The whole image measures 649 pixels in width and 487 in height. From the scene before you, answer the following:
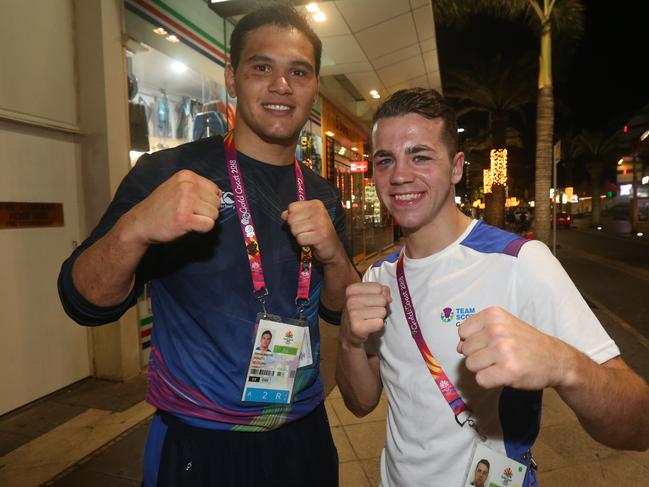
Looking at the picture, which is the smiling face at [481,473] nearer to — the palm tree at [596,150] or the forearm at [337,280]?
the forearm at [337,280]

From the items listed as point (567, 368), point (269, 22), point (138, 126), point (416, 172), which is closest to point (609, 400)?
point (567, 368)

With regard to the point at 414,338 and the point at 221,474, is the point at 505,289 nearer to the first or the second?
the point at 414,338

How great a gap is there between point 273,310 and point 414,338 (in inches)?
20.9

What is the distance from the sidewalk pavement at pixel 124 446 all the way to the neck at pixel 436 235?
206 centimetres

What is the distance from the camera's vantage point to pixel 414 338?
→ 163 cm

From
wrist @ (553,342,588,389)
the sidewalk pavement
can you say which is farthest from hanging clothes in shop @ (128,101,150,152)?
wrist @ (553,342,588,389)

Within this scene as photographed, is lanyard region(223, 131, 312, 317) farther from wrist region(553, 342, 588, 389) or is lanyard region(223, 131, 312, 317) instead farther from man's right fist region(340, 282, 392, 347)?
wrist region(553, 342, 588, 389)

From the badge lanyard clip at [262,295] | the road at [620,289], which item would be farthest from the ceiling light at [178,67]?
the road at [620,289]

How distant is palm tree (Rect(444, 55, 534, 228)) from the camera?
19391 millimetres

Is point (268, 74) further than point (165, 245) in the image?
Yes

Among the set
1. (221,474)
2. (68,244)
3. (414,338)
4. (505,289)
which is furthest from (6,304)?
(505,289)

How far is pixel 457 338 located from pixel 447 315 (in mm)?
87

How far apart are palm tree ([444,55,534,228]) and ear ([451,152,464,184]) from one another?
20.0 meters

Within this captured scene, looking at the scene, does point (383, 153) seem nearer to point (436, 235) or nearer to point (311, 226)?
point (436, 235)
